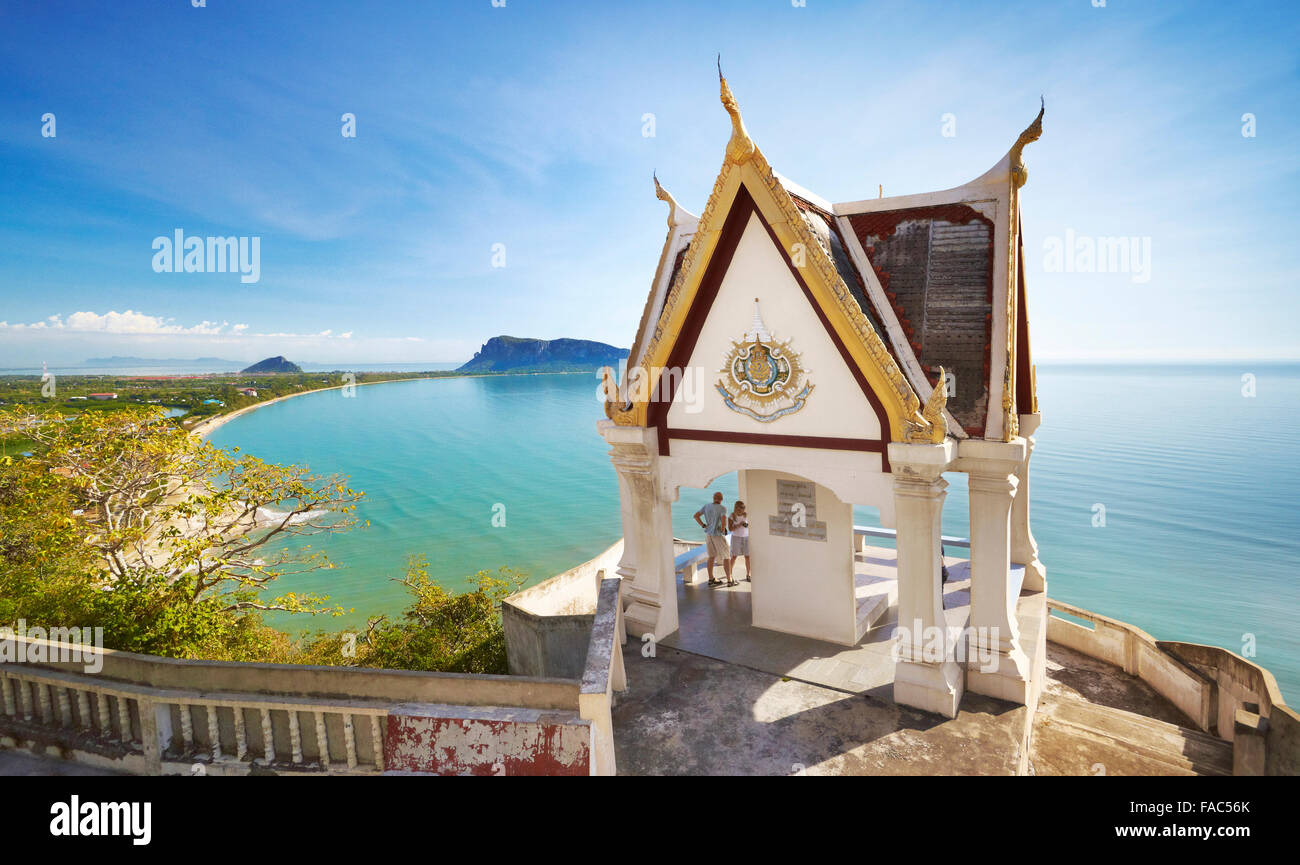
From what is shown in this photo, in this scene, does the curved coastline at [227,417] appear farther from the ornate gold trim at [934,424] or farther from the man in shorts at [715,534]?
the ornate gold trim at [934,424]

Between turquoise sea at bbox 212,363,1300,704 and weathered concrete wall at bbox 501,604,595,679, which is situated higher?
weathered concrete wall at bbox 501,604,595,679

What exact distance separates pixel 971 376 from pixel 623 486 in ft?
18.3

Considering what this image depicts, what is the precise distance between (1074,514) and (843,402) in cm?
4185

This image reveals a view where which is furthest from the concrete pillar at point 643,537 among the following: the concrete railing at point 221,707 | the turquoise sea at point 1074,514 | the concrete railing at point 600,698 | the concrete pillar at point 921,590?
the turquoise sea at point 1074,514

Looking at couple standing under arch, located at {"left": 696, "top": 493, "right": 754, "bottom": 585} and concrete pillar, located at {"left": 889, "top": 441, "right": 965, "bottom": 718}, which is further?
couple standing under arch, located at {"left": 696, "top": 493, "right": 754, "bottom": 585}

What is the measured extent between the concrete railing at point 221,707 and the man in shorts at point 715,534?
20.1 ft

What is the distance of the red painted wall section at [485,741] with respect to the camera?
21.0 ft

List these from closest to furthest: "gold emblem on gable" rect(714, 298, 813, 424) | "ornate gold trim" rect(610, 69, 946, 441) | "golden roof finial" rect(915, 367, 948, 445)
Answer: "golden roof finial" rect(915, 367, 948, 445) < "ornate gold trim" rect(610, 69, 946, 441) < "gold emblem on gable" rect(714, 298, 813, 424)

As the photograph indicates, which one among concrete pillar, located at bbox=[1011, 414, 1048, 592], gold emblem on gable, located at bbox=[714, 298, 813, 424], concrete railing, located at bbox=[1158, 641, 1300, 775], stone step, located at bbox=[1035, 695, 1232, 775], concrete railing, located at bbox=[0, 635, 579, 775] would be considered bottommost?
stone step, located at bbox=[1035, 695, 1232, 775]

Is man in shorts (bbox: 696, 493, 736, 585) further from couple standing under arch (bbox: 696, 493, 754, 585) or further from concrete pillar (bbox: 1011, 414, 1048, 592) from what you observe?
concrete pillar (bbox: 1011, 414, 1048, 592)

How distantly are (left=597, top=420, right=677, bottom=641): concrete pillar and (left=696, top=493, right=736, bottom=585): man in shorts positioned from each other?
6.21 ft

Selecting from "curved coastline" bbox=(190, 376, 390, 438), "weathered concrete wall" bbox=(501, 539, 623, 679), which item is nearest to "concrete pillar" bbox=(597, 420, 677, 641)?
"weathered concrete wall" bbox=(501, 539, 623, 679)

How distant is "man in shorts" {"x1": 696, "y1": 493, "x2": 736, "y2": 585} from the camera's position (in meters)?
12.3
